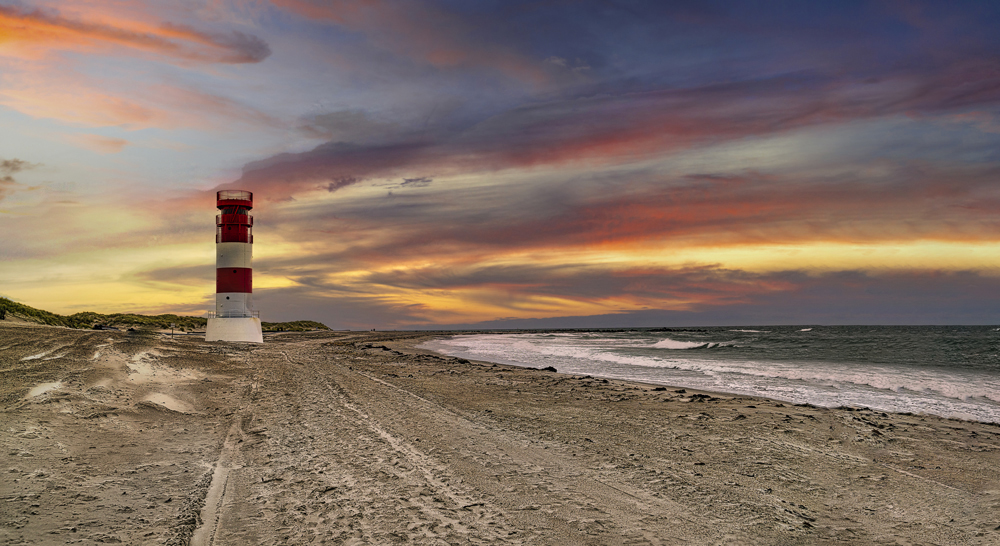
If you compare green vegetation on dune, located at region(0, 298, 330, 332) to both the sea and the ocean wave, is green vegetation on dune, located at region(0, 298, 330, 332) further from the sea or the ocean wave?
the ocean wave

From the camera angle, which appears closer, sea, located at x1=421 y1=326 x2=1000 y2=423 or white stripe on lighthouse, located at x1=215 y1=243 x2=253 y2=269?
sea, located at x1=421 y1=326 x2=1000 y2=423

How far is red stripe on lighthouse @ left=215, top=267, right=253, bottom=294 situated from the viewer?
109ft

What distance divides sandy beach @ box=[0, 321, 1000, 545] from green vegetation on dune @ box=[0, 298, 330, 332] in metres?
27.9

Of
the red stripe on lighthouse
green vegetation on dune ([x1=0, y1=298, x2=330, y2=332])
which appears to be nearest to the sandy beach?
the red stripe on lighthouse

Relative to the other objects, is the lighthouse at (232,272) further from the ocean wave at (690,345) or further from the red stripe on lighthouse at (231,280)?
the ocean wave at (690,345)

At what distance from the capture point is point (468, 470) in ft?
20.6

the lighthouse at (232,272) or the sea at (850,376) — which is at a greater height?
the lighthouse at (232,272)

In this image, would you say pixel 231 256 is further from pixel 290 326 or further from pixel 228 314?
pixel 290 326

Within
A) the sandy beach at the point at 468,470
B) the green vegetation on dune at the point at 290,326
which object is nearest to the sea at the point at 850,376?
the sandy beach at the point at 468,470

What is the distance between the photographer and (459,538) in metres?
4.36

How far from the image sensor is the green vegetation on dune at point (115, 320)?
108 ft

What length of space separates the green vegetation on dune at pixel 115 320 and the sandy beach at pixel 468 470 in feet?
91.6

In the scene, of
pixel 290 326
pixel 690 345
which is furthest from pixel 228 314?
pixel 290 326

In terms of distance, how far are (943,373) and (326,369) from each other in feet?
67.6
